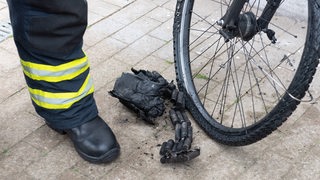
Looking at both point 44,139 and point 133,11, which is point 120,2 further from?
point 44,139

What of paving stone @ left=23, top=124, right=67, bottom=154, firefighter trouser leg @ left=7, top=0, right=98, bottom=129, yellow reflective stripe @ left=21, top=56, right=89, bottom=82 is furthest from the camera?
paving stone @ left=23, top=124, right=67, bottom=154

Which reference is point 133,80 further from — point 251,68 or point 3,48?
point 3,48

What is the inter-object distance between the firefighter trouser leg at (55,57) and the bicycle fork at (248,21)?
29.8 inches

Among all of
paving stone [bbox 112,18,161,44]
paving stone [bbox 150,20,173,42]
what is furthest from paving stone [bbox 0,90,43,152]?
paving stone [bbox 150,20,173,42]

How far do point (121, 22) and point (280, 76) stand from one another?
127 centimetres

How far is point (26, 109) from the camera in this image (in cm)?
346

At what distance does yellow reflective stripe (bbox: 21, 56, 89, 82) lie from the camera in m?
2.96

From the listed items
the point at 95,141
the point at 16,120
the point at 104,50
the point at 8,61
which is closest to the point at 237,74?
the point at 104,50

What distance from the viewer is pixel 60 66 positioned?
297cm

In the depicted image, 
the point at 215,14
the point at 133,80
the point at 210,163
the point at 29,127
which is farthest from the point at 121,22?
the point at 210,163

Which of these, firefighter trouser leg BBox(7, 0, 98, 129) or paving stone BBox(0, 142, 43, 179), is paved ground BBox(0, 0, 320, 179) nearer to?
paving stone BBox(0, 142, 43, 179)

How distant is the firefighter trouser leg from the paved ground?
20 cm

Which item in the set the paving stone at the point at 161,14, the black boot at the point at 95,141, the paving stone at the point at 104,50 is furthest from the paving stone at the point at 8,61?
the paving stone at the point at 161,14

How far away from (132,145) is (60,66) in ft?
1.91
